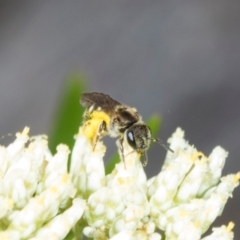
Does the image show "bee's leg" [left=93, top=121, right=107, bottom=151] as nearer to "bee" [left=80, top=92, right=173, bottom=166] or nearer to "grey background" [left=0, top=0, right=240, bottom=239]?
"bee" [left=80, top=92, right=173, bottom=166]

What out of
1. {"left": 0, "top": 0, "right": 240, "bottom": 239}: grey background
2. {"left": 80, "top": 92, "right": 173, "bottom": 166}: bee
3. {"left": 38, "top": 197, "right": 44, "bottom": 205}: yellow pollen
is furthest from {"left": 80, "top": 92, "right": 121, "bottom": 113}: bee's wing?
{"left": 0, "top": 0, "right": 240, "bottom": 239}: grey background

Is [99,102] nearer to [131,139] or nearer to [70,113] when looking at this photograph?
[131,139]

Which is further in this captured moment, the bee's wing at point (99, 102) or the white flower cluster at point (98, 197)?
the bee's wing at point (99, 102)

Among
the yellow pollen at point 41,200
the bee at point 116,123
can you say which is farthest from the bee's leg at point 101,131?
the yellow pollen at point 41,200

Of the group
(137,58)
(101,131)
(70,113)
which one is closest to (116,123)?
(101,131)

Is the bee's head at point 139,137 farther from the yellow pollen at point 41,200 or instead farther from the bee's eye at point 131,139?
the yellow pollen at point 41,200

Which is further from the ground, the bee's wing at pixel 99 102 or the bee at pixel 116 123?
the bee's wing at pixel 99 102
